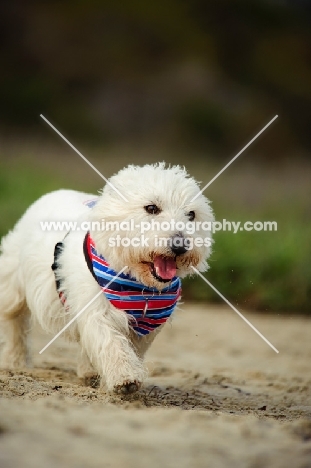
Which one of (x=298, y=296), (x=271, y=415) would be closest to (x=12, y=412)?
(x=271, y=415)

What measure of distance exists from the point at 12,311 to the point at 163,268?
6.02 feet

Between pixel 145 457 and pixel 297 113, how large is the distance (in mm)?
24601

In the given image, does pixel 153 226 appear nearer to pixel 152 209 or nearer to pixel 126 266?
pixel 152 209

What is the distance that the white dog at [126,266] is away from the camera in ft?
16.3

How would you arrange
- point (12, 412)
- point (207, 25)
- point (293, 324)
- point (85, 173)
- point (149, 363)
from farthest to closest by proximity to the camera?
1. point (207, 25)
2. point (85, 173)
3. point (293, 324)
4. point (149, 363)
5. point (12, 412)

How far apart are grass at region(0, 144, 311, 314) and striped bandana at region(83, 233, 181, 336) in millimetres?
4935

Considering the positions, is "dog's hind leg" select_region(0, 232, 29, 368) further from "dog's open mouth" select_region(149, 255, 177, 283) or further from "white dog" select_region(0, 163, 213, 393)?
"dog's open mouth" select_region(149, 255, 177, 283)

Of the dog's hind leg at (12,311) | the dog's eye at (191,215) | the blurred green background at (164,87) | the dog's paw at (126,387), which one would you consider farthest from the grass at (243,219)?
the dog's paw at (126,387)

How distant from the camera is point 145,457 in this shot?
351cm

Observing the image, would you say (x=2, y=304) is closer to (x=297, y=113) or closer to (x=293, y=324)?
(x=293, y=324)

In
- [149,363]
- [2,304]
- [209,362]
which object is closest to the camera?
[2,304]

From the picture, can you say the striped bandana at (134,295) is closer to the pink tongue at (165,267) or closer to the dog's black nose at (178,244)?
Result: the pink tongue at (165,267)

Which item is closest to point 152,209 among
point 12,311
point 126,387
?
point 126,387

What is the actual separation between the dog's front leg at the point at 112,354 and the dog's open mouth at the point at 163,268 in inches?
17.9
